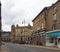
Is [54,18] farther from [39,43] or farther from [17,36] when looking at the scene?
[17,36]

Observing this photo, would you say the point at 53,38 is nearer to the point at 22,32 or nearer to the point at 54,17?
the point at 54,17

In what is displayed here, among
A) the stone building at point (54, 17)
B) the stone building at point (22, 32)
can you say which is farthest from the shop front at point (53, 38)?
the stone building at point (22, 32)

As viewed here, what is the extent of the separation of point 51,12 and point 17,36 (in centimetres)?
9528

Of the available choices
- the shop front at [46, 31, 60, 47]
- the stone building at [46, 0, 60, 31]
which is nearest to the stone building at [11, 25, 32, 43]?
the stone building at [46, 0, 60, 31]

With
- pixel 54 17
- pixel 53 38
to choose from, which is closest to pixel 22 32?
pixel 53 38

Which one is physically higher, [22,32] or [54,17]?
[54,17]

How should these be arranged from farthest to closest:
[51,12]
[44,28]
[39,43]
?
[39,43] → [44,28] → [51,12]

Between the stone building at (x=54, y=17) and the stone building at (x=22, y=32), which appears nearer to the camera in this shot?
the stone building at (x=54, y=17)

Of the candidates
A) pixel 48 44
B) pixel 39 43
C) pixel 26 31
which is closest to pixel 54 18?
pixel 48 44

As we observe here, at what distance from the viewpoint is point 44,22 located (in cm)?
9144

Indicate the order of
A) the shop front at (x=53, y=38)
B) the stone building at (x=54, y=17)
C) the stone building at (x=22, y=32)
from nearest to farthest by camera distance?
the shop front at (x=53, y=38)
the stone building at (x=54, y=17)
the stone building at (x=22, y=32)

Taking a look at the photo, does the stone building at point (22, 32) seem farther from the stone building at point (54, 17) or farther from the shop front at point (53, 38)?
the shop front at point (53, 38)

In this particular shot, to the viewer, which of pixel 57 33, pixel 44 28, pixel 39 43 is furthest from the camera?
pixel 39 43

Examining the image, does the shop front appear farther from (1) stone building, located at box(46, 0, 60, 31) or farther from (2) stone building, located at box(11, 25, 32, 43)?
(2) stone building, located at box(11, 25, 32, 43)
